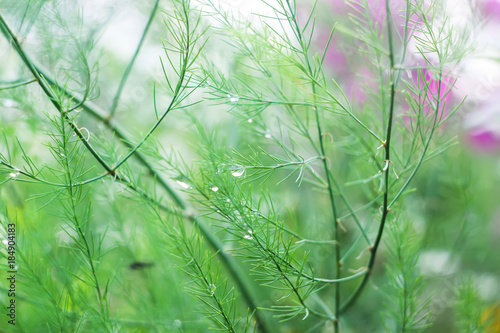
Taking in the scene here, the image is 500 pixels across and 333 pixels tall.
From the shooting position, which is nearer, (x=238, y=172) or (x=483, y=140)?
(x=238, y=172)

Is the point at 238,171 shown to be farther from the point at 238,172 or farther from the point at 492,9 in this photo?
the point at 492,9

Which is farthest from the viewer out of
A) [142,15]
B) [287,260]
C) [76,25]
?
[142,15]

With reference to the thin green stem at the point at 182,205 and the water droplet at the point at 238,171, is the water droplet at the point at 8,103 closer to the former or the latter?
the thin green stem at the point at 182,205

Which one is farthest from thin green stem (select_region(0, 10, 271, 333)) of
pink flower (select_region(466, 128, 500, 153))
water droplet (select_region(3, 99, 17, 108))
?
pink flower (select_region(466, 128, 500, 153))

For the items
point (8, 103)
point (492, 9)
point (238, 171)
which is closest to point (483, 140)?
point (492, 9)

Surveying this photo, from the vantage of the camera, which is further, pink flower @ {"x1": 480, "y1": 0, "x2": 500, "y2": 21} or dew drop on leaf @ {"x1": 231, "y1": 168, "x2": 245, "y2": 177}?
pink flower @ {"x1": 480, "y1": 0, "x2": 500, "y2": 21}

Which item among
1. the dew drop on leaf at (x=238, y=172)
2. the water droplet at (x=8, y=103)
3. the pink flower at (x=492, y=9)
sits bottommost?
the dew drop on leaf at (x=238, y=172)

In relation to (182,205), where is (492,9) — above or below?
above

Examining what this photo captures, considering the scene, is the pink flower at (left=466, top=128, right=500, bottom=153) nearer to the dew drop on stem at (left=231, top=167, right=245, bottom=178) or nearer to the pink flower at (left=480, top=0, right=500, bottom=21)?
the pink flower at (left=480, top=0, right=500, bottom=21)

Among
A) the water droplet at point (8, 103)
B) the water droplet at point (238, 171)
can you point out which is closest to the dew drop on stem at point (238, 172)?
the water droplet at point (238, 171)

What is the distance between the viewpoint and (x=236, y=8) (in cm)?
21

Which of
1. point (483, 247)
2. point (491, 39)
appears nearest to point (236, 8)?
point (491, 39)

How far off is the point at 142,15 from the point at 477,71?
1.00ft

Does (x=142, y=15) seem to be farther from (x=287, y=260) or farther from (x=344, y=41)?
(x=287, y=260)
